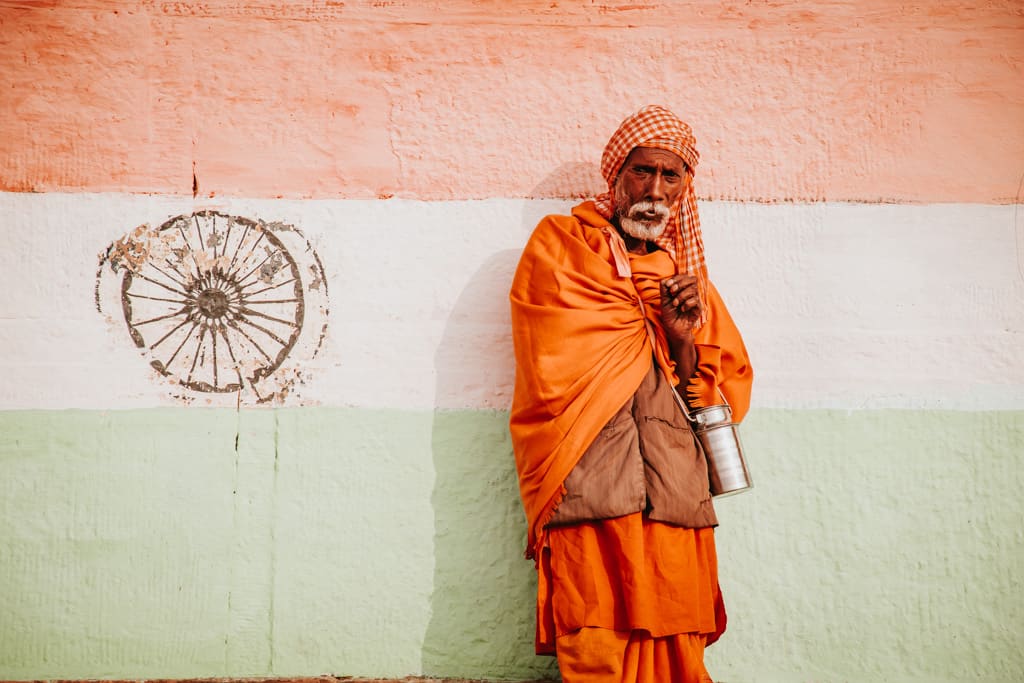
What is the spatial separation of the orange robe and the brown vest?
5cm

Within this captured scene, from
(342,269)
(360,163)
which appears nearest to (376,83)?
(360,163)

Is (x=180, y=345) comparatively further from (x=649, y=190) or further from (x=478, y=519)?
(x=649, y=190)

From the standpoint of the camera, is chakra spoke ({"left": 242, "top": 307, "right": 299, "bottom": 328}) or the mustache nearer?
the mustache

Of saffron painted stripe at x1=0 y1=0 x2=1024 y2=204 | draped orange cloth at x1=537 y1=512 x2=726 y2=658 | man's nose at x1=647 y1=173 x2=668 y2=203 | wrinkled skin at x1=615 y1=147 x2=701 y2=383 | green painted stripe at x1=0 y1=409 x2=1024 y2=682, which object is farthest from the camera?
saffron painted stripe at x1=0 y1=0 x2=1024 y2=204

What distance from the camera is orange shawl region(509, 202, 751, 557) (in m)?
2.51

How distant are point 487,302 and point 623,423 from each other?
0.84 m

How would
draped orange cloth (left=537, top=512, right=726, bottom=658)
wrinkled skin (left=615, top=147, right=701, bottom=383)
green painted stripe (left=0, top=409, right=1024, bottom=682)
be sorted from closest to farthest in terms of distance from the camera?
draped orange cloth (left=537, top=512, right=726, bottom=658) < wrinkled skin (left=615, top=147, right=701, bottom=383) < green painted stripe (left=0, top=409, right=1024, bottom=682)

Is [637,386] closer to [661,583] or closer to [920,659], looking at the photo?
[661,583]

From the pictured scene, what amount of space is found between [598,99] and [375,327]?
132cm

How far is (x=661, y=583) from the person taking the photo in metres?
2.46

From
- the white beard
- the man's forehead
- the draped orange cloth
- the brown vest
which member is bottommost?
the draped orange cloth

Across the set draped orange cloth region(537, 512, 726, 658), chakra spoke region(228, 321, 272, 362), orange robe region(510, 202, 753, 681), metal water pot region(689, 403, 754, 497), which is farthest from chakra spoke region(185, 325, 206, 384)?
metal water pot region(689, 403, 754, 497)

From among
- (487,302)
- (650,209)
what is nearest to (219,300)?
(487,302)

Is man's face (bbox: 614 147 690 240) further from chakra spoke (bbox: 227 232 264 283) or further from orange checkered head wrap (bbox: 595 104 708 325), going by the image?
chakra spoke (bbox: 227 232 264 283)
